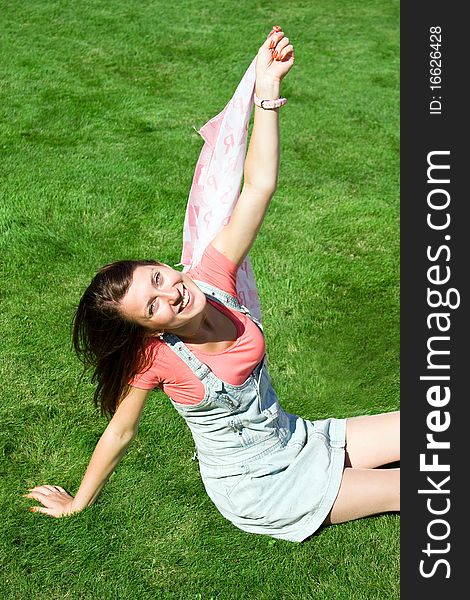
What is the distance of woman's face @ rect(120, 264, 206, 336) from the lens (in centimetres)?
308

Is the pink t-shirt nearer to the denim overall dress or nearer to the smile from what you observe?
the denim overall dress

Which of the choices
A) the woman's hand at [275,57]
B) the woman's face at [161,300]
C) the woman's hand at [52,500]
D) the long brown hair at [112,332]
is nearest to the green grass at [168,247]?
the woman's hand at [52,500]

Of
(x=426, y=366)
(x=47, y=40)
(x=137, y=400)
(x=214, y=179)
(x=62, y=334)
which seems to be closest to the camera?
(x=137, y=400)

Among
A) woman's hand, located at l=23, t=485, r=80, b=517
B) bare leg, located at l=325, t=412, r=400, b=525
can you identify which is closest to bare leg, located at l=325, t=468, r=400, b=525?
bare leg, located at l=325, t=412, r=400, b=525

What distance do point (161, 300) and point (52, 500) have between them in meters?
1.25

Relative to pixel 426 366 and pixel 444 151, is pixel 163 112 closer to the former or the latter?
pixel 444 151

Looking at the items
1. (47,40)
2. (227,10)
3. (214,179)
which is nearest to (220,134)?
(214,179)

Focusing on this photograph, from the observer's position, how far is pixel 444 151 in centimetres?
492

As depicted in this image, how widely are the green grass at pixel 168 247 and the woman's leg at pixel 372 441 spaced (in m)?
0.27

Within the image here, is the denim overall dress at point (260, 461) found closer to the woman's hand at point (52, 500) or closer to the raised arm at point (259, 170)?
the raised arm at point (259, 170)

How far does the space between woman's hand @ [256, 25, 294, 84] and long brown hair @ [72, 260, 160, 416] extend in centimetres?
91

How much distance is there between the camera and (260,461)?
11.4 ft

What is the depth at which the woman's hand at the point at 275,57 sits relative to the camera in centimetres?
338

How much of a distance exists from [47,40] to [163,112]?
1760mm
